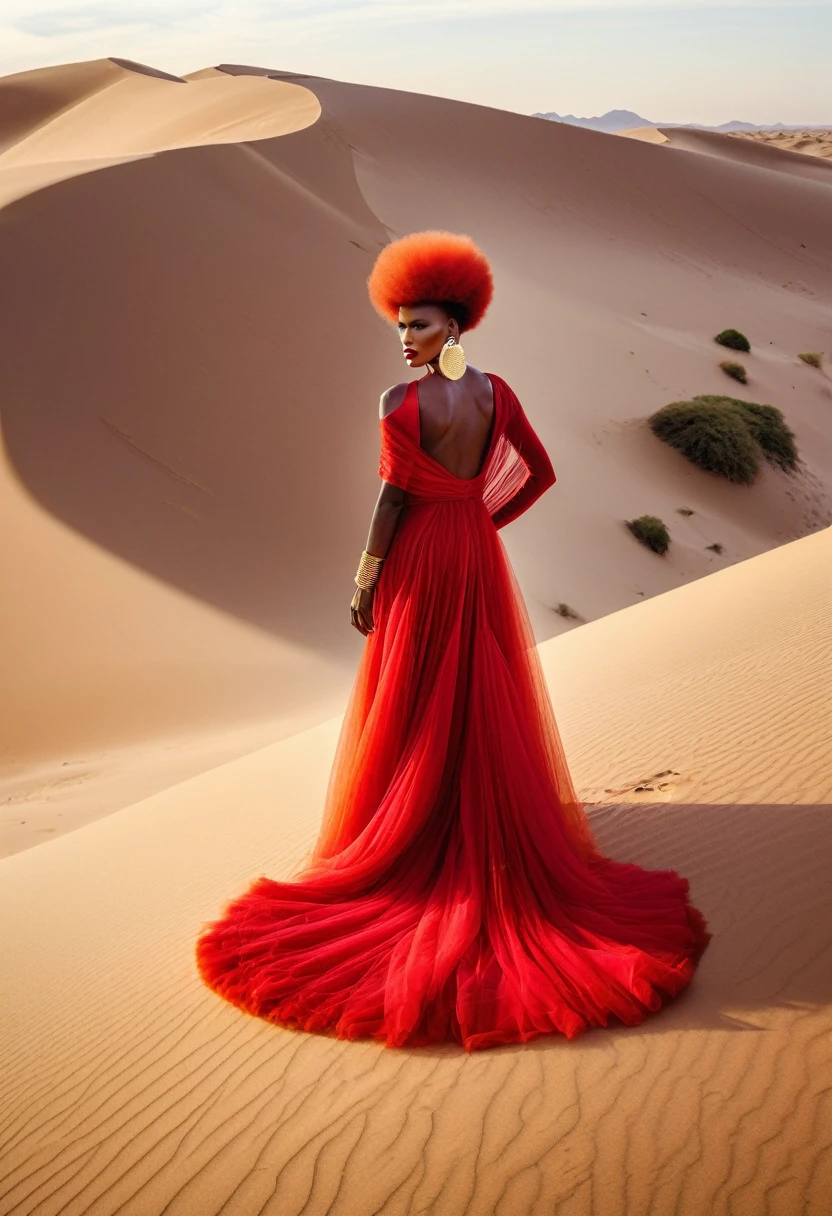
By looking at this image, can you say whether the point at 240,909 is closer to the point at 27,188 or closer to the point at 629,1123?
the point at 629,1123

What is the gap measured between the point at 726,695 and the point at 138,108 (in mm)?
39413

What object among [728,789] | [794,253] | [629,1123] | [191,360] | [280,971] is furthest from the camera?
[794,253]

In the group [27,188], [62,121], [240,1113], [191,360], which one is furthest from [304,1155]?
[62,121]

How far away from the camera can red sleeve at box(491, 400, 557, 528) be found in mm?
4246

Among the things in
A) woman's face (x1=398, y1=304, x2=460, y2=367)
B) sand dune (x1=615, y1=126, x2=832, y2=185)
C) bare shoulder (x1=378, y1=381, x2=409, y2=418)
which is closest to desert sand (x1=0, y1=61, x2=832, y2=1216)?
bare shoulder (x1=378, y1=381, x2=409, y2=418)

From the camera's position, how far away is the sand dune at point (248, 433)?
10477mm

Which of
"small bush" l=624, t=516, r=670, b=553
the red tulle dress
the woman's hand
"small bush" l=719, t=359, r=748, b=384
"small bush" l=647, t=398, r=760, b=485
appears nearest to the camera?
the red tulle dress

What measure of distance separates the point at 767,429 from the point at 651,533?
631 centimetres

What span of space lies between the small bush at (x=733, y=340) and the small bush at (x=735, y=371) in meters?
1.88

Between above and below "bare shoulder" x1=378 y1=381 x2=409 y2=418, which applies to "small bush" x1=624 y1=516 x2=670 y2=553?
above

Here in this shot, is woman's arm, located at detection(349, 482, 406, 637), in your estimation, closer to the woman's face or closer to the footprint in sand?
the woman's face

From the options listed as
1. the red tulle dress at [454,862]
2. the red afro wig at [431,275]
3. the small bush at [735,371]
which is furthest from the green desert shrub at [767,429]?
the red afro wig at [431,275]

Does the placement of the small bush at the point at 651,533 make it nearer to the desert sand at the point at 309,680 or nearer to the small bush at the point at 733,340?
the desert sand at the point at 309,680

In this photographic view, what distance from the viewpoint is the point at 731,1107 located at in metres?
2.80
